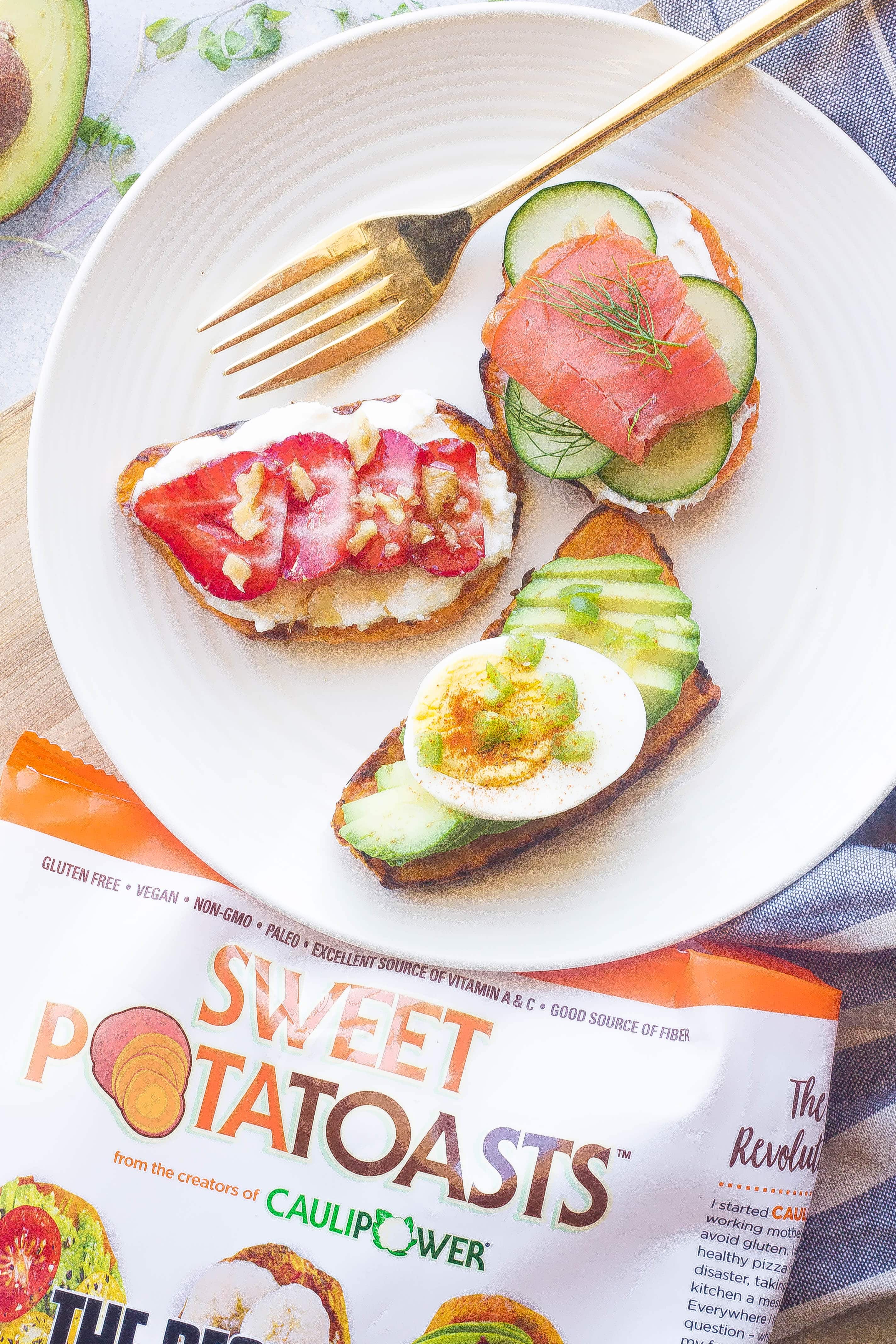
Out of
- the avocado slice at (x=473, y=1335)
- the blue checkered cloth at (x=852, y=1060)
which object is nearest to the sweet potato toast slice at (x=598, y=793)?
the blue checkered cloth at (x=852, y=1060)

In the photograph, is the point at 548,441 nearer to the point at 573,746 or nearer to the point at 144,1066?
the point at 573,746

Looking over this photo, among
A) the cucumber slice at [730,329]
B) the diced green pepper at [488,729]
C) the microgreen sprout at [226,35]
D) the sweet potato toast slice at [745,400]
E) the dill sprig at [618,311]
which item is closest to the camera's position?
the diced green pepper at [488,729]

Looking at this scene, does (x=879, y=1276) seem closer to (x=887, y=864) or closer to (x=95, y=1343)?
(x=887, y=864)

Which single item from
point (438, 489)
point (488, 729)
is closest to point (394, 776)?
point (488, 729)

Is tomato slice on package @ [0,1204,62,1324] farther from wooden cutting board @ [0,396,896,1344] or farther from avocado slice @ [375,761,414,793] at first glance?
avocado slice @ [375,761,414,793]

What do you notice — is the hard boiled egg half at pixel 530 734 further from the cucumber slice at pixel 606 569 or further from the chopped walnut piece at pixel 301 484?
the chopped walnut piece at pixel 301 484
